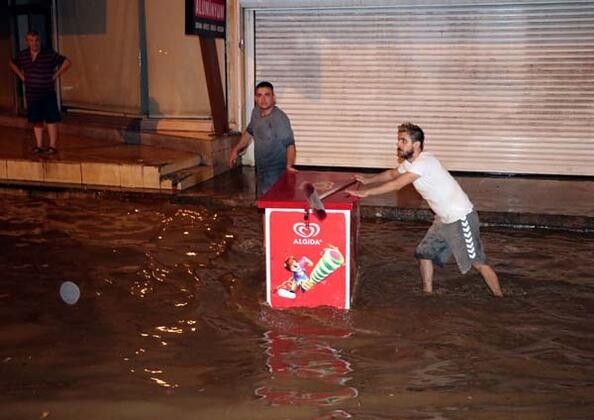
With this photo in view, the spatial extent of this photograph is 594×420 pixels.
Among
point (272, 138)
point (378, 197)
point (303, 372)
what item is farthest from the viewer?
point (378, 197)

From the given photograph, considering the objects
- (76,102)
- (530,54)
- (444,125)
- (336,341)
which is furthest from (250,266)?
(76,102)

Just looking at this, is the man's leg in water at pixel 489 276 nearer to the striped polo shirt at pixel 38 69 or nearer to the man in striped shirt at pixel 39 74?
the man in striped shirt at pixel 39 74

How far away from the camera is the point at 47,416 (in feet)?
13.5

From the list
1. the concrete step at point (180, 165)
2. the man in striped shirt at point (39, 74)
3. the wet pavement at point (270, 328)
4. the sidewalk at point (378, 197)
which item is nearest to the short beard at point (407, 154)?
the wet pavement at point (270, 328)

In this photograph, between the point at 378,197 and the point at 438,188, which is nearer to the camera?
the point at 438,188

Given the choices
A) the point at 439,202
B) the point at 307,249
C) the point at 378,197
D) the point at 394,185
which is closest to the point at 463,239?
the point at 439,202

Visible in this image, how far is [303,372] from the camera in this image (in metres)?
4.70

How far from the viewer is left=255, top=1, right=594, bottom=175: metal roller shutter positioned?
1080 centimetres

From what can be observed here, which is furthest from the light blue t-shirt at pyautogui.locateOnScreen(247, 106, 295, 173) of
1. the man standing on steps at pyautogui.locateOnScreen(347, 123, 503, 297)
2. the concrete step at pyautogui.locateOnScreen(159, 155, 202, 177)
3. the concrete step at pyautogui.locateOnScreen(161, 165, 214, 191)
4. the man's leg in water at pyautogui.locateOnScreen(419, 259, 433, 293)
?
the concrete step at pyautogui.locateOnScreen(159, 155, 202, 177)

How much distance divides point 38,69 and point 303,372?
7.59m

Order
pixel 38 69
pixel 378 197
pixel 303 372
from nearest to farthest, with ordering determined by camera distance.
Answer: pixel 303 372
pixel 378 197
pixel 38 69

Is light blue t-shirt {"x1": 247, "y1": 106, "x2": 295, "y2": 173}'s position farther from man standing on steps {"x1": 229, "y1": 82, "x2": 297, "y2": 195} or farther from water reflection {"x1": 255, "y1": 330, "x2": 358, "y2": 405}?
water reflection {"x1": 255, "y1": 330, "x2": 358, "y2": 405}

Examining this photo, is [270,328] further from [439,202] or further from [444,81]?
[444,81]

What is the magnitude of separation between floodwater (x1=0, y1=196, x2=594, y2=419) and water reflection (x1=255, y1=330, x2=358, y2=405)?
1 cm
